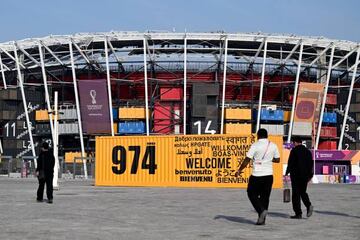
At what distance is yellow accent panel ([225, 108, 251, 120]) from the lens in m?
82.4

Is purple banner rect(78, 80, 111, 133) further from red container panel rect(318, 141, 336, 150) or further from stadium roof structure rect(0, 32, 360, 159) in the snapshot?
red container panel rect(318, 141, 336, 150)

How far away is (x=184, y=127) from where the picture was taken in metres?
76.8

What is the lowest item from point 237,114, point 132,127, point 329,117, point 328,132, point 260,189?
point 260,189

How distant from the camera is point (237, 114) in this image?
82.8 metres

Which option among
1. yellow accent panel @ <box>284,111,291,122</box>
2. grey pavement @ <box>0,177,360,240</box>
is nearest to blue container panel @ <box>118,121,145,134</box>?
yellow accent panel @ <box>284,111,291,122</box>

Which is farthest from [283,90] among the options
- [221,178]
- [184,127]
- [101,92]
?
[221,178]

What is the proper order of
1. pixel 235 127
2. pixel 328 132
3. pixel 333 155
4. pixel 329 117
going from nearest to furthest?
1. pixel 333 155
2. pixel 235 127
3. pixel 328 132
4. pixel 329 117

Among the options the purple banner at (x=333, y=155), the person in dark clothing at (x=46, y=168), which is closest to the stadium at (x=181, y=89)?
the purple banner at (x=333, y=155)

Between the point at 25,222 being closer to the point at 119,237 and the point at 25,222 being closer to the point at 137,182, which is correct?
the point at 119,237

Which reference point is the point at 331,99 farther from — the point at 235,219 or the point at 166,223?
the point at 166,223

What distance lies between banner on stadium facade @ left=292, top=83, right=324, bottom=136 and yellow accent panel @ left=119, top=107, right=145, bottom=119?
18.4 metres

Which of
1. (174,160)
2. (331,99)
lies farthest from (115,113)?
(174,160)

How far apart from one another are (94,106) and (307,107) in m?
24.9

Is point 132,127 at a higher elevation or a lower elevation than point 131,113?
lower
